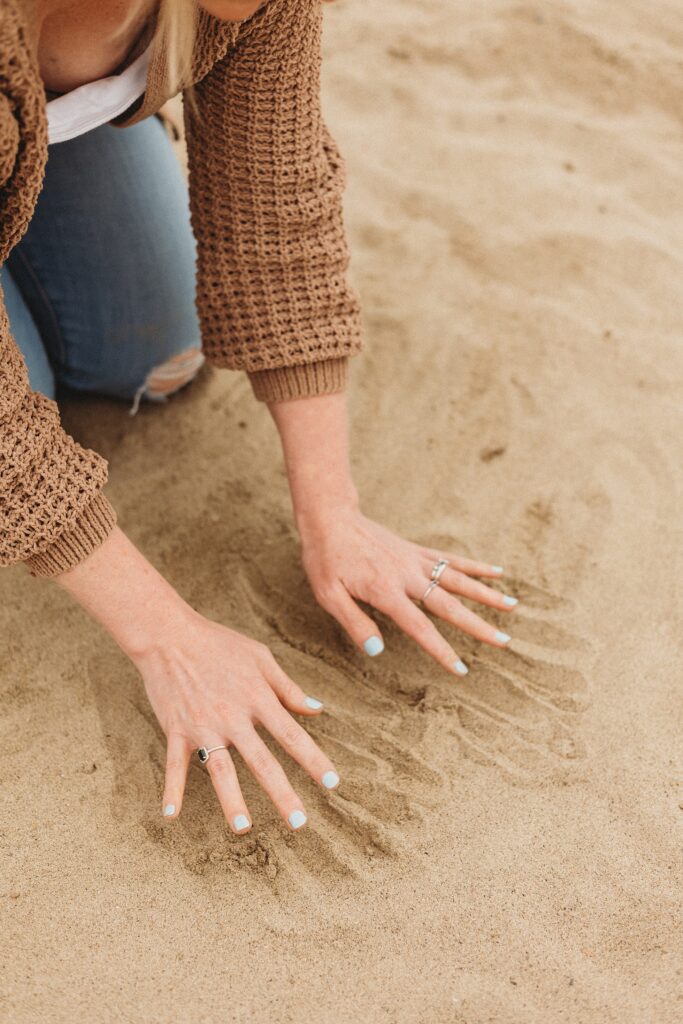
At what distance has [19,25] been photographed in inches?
31.2

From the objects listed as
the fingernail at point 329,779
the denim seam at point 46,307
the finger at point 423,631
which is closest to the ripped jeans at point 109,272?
the denim seam at point 46,307

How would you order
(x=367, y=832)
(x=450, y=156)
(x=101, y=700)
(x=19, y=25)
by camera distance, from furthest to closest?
(x=450, y=156)
(x=101, y=700)
(x=367, y=832)
(x=19, y=25)

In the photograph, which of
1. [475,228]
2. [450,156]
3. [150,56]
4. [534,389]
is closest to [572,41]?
[450,156]

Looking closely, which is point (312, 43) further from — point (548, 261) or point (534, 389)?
point (548, 261)

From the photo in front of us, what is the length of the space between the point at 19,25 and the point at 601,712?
103cm

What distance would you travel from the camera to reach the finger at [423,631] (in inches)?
48.0

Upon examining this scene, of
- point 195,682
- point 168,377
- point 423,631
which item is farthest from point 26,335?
point 423,631

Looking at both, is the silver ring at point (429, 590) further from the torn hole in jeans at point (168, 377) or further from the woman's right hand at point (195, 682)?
the torn hole in jeans at point (168, 377)

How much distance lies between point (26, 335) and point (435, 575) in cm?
71

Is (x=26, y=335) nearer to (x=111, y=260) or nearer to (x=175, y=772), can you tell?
(x=111, y=260)

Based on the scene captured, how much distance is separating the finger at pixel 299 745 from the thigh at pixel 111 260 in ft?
2.36

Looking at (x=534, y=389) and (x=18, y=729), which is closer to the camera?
(x=18, y=729)

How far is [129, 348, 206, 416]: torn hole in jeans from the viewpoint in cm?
159

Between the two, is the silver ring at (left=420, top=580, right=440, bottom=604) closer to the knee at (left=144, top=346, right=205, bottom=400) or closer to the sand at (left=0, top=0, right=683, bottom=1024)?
the sand at (left=0, top=0, right=683, bottom=1024)
